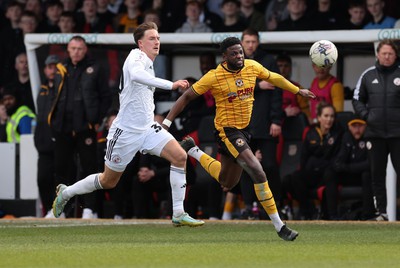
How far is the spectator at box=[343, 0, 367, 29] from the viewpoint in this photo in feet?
53.4

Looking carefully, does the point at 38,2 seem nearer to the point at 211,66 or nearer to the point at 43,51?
the point at 43,51

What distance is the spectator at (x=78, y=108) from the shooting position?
1609 centimetres

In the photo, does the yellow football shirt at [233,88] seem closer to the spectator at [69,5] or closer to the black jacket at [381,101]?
the black jacket at [381,101]

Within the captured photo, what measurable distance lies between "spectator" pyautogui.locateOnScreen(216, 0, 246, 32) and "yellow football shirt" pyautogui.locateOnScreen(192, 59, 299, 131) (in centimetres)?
469

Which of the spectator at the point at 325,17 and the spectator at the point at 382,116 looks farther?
the spectator at the point at 325,17

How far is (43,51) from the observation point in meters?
17.6

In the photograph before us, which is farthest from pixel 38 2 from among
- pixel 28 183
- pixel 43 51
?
pixel 28 183

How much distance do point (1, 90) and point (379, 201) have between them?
22.0 feet

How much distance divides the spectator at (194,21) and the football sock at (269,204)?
19.9ft

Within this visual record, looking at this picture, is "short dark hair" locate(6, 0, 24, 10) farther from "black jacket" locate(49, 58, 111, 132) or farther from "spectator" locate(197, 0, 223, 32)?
"black jacket" locate(49, 58, 111, 132)

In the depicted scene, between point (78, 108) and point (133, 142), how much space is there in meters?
3.91

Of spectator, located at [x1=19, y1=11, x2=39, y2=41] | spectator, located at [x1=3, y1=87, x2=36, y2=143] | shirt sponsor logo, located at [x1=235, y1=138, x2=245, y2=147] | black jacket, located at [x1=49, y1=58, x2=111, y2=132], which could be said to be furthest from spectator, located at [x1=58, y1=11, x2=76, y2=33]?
shirt sponsor logo, located at [x1=235, y1=138, x2=245, y2=147]

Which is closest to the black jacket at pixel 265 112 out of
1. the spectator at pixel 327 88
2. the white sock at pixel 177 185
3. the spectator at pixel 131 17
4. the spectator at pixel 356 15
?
the spectator at pixel 327 88

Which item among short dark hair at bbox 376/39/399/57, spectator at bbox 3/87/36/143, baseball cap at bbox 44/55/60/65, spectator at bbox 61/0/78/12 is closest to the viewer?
short dark hair at bbox 376/39/399/57
